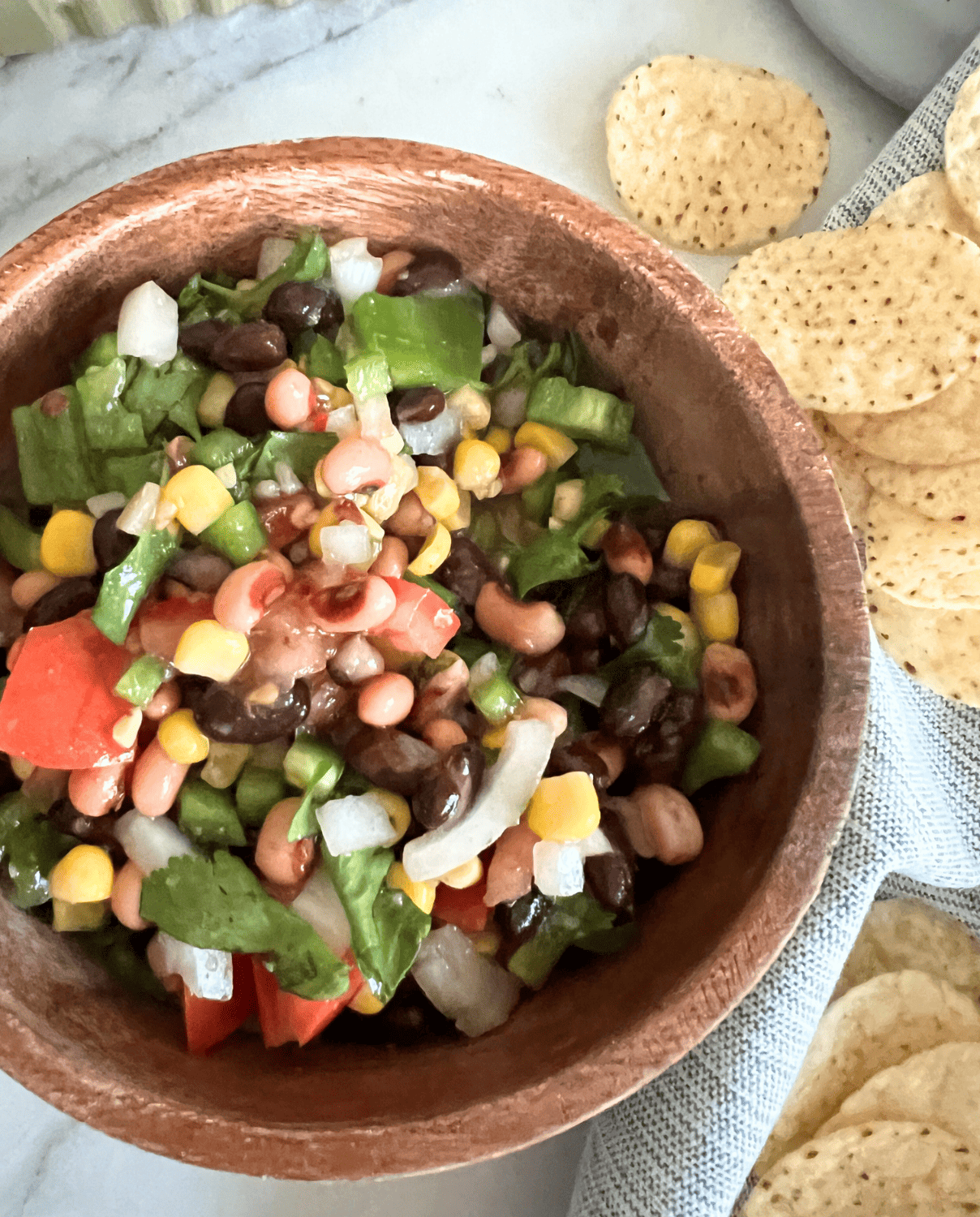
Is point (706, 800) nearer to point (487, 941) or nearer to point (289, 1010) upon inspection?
point (487, 941)

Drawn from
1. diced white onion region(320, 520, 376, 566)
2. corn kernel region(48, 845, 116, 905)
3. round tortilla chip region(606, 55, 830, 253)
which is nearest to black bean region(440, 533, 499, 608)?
diced white onion region(320, 520, 376, 566)

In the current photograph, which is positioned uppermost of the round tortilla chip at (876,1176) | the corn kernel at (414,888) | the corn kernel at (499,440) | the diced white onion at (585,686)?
the corn kernel at (499,440)

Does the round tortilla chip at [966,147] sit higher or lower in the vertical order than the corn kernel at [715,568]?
higher

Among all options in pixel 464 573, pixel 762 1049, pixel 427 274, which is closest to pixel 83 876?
pixel 464 573

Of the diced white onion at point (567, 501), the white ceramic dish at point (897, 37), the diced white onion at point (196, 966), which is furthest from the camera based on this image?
the white ceramic dish at point (897, 37)

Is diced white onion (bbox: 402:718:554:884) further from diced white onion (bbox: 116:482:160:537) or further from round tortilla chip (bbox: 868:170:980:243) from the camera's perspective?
round tortilla chip (bbox: 868:170:980:243)

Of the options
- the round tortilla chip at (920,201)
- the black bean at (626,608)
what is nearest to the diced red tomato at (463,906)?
the black bean at (626,608)

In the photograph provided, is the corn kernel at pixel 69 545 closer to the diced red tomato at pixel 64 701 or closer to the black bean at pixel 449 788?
the diced red tomato at pixel 64 701
